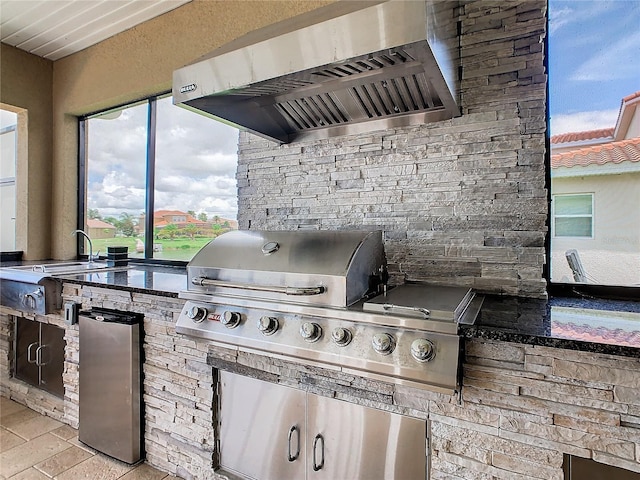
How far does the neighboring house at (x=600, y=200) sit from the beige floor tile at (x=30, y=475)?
2.74 m

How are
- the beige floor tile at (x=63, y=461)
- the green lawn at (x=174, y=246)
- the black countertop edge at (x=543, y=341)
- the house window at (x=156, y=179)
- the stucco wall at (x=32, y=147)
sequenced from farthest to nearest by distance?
1. the stucco wall at (x=32, y=147)
2. the green lawn at (x=174, y=246)
3. the house window at (x=156, y=179)
4. the beige floor tile at (x=63, y=461)
5. the black countertop edge at (x=543, y=341)

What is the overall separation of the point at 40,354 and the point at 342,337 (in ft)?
8.34

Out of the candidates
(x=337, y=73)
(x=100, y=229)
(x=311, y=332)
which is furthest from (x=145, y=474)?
(x=100, y=229)

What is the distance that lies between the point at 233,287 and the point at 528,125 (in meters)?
1.43

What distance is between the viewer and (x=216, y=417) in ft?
5.63

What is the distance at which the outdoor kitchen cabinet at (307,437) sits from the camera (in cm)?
130

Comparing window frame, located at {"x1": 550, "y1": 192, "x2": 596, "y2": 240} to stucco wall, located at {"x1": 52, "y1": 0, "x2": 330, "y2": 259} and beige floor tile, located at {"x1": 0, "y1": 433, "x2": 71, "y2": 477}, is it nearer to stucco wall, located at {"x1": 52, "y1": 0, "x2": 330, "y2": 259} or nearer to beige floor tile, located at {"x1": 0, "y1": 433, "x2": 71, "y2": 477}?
stucco wall, located at {"x1": 52, "y1": 0, "x2": 330, "y2": 259}

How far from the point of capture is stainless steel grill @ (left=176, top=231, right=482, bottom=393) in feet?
3.58

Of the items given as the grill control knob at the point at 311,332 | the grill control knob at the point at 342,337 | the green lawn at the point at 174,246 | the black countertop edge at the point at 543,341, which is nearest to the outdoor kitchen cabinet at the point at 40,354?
the green lawn at the point at 174,246

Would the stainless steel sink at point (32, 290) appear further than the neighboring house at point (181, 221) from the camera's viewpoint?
No

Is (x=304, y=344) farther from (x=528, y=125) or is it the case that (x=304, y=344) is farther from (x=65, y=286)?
(x=65, y=286)

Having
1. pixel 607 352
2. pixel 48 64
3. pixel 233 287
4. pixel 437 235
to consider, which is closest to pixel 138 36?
pixel 48 64

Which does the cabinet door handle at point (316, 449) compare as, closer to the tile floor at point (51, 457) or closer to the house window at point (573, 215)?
the tile floor at point (51, 457)

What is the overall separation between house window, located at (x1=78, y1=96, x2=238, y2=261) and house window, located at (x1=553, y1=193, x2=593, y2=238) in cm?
190
